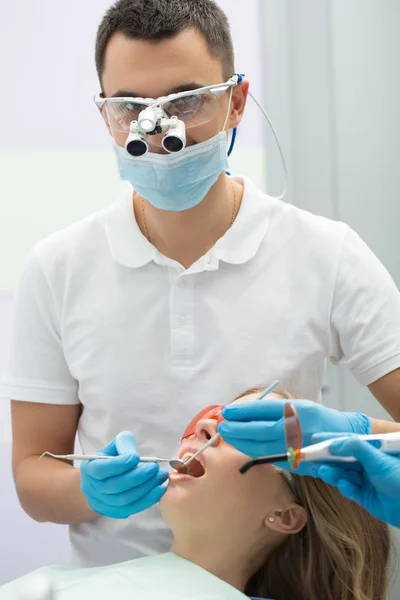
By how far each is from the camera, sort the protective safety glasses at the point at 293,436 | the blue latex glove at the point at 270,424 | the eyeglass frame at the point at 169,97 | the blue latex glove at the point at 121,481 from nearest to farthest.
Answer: the protective safety glasses at the point at 293,436 → the blue latex glove at the point at 270,424 → the blue latex glove at the point at 121,481 → the eyeglass frame at the point at 169,97

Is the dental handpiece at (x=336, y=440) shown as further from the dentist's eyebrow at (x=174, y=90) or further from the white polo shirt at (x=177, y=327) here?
the dentist's eyebrow at (x=174, y=90)

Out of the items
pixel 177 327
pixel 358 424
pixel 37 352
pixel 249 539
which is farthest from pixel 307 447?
pixel 37 352

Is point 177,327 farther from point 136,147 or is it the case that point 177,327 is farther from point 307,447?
point 307,447

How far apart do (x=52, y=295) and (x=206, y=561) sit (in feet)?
2.37

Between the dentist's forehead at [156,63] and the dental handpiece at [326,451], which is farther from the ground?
the dentist's forehead at [156,63]

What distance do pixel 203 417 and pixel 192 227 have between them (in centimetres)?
49

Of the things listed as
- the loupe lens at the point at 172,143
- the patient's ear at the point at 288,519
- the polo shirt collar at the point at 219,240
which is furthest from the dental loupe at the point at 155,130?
the patient's ear at the point at 288,519

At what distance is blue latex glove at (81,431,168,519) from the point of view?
5.42 feet

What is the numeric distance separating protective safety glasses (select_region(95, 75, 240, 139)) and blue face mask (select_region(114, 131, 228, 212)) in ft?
0.18

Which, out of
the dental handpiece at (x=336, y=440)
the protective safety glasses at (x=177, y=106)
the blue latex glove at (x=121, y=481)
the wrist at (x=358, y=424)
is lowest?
the blue latex glove at (x=121, y=481)

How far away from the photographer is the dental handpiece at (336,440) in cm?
129

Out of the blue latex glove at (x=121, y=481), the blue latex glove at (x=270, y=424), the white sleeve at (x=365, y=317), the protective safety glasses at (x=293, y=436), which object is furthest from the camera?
the white sleeve at (x=365, y=317)

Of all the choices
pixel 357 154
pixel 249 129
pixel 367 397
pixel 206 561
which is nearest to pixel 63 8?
pixel 249 129

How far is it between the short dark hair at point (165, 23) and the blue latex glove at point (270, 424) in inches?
32.0
